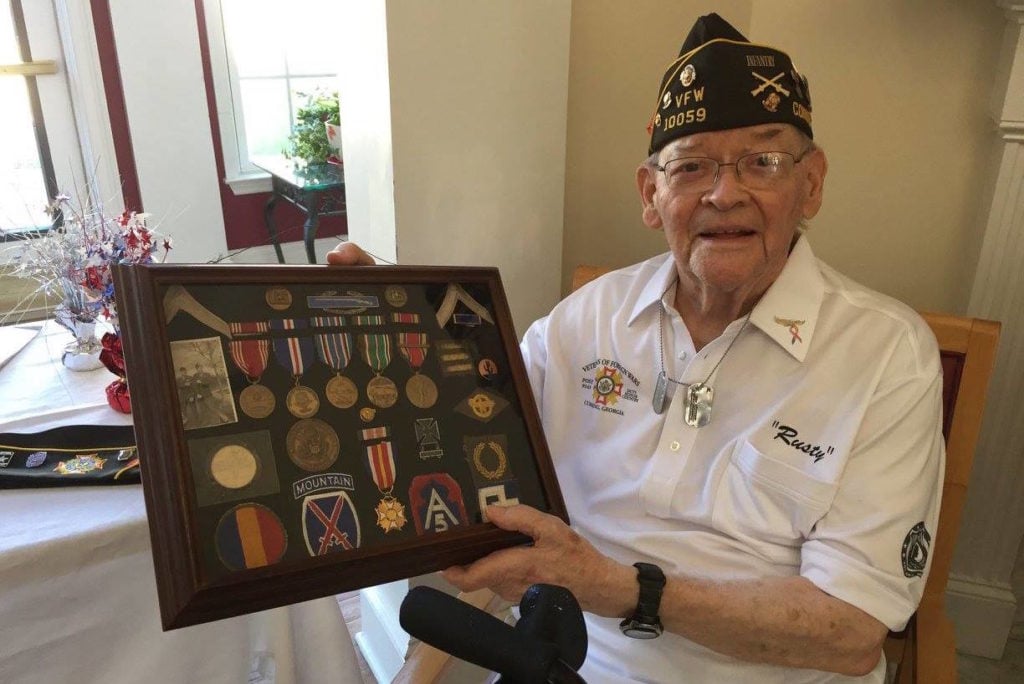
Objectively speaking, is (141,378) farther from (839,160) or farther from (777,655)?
(839,160)

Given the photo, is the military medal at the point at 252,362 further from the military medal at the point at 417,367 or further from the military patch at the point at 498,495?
the military patch at the point at 498,495

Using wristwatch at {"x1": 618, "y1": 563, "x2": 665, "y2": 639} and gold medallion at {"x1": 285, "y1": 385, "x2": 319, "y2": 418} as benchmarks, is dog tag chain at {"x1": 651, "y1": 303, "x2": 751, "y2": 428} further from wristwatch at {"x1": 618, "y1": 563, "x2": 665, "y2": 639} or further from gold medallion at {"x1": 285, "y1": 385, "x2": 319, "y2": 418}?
gold medallion at {"x1": 285, "y1": 385, "x2": 319, "y2": 418}

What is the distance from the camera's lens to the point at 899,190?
5.34ft

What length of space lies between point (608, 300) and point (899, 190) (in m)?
0.81

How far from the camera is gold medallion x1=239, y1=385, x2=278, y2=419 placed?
808 millimetres

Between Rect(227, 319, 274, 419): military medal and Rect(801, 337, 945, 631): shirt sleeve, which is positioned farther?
Rect(801, 337, 945, 631): shirt sleeve

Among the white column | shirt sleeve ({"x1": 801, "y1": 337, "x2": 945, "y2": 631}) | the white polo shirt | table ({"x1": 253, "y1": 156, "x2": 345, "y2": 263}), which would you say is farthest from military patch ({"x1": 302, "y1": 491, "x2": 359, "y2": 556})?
table ({"x1": 253, "y1": 156, "x2": 345, "y2": 263})

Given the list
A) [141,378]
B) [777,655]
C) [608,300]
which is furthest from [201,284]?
[777,655]

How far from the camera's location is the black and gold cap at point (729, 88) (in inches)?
41.4

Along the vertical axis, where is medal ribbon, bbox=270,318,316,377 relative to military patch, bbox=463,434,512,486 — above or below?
above

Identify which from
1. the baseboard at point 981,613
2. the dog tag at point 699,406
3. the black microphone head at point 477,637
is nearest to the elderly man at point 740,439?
the dog tag at point 699,406

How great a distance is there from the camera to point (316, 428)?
2.75 ft

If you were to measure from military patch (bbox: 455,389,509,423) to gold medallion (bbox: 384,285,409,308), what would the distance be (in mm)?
153

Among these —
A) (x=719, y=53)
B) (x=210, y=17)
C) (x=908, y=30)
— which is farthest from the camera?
(x=210, y=17)
